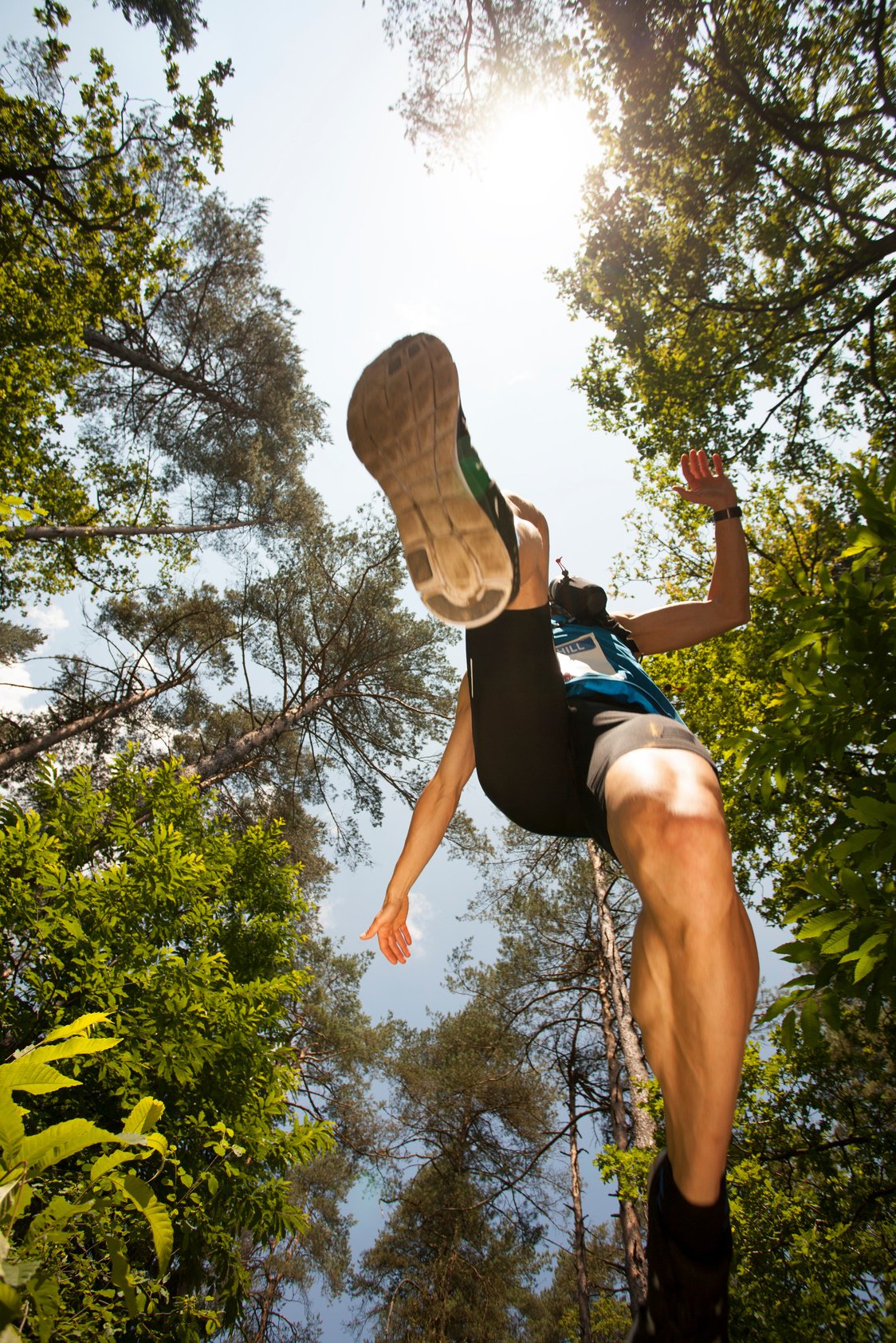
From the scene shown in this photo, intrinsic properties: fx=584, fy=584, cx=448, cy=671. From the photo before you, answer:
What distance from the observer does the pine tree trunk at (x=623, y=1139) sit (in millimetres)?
7141

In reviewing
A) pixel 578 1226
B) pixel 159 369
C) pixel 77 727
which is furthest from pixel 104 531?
pixel 578 1226

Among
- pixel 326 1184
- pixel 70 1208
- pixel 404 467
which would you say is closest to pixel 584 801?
pixel 404 467

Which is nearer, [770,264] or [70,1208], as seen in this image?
[70,1208]

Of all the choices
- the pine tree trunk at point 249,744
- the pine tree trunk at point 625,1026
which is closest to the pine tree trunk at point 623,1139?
the pine tree trunk at point 625,1026

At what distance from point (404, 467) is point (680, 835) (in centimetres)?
116

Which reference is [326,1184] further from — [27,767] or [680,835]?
[680,835]

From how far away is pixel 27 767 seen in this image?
38.0 feet

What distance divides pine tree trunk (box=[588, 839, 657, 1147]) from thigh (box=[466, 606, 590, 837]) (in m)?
5.60

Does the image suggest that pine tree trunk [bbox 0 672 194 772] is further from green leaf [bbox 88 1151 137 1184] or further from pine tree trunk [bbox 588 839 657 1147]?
green leaf [bbox 88 1151 137 1184]

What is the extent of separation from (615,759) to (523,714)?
0.33 meters

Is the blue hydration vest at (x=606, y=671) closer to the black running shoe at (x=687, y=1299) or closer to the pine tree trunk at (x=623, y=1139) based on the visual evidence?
the black running shoe at (x=687, y=1299)

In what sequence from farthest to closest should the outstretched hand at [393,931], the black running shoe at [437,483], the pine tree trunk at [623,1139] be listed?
the pine tree trunk at [623,1139] < the outstretched hand at [393,931] < the black running shoe at [437,483]

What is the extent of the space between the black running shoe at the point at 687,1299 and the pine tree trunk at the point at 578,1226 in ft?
40.8

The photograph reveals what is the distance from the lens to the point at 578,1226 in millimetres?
10422
